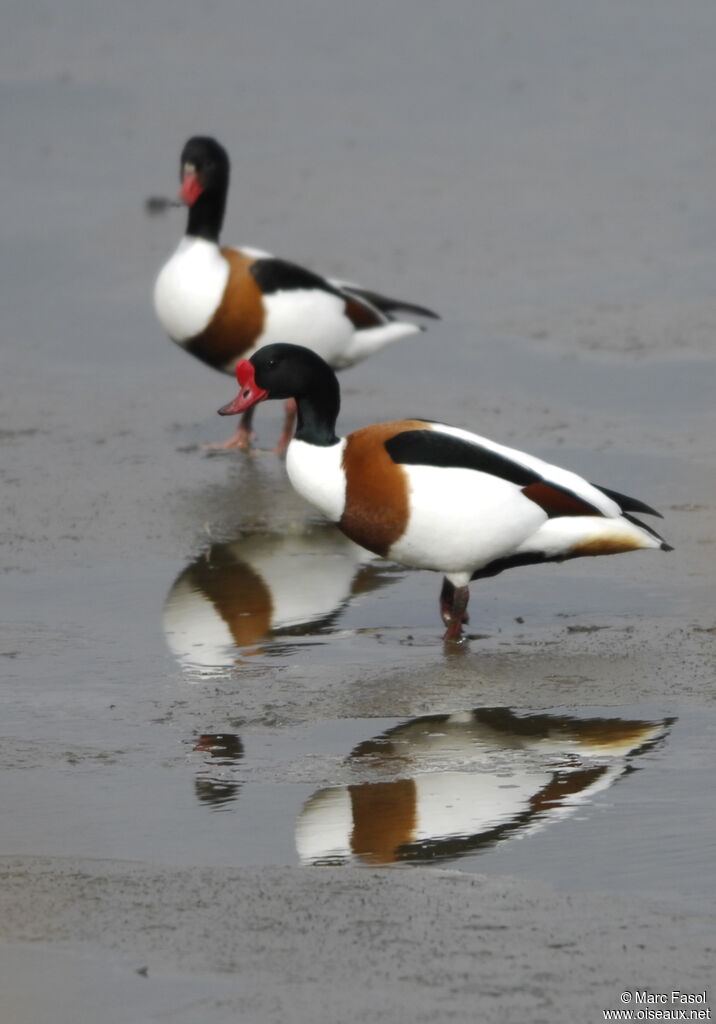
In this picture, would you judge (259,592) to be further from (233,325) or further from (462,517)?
(233,325)

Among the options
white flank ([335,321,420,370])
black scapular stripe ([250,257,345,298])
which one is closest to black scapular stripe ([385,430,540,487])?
black scapular stripe ([250,257,345,298])

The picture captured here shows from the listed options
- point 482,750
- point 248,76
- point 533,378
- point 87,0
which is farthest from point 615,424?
point 87,0

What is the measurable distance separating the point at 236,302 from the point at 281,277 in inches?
12.9

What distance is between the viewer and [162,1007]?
4273 millimetres

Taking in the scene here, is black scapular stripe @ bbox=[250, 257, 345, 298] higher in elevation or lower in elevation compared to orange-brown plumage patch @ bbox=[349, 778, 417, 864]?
higher

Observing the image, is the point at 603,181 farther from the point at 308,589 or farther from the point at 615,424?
the point at 308,589

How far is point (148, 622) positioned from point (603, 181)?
27.6 ft

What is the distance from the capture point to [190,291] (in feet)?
33.7

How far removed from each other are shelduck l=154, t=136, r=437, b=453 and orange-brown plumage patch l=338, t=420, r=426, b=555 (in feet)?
10.3

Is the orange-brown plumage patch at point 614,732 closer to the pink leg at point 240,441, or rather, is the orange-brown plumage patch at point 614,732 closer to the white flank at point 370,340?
the pink leg at point 240,441

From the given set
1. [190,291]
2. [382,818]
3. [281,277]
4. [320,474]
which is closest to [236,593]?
[320,474]

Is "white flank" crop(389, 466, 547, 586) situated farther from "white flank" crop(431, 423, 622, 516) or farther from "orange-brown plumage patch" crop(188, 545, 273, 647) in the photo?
"orange-brown plumage patch" crop(188, 545, 273, 647)

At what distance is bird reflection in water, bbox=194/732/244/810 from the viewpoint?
5504mm

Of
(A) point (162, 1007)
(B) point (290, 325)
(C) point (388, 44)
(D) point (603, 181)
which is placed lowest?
(A) point (162, 1007)
